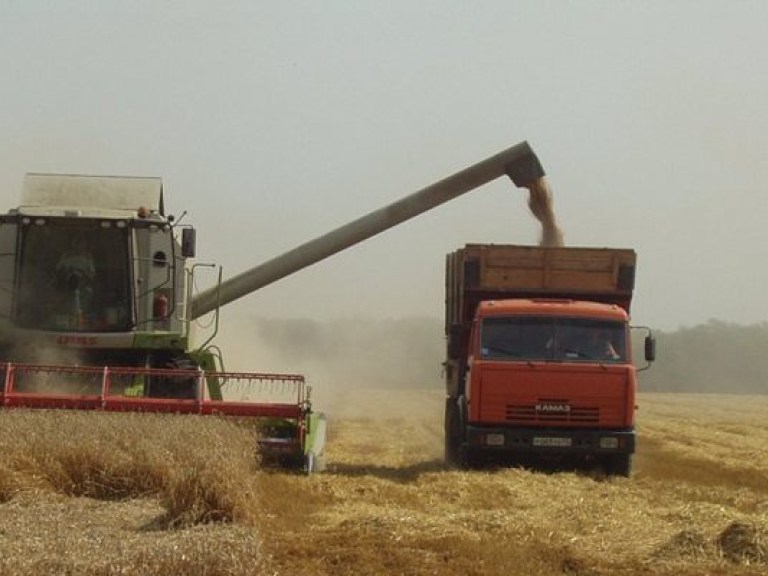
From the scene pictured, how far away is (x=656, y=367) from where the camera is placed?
271 ft

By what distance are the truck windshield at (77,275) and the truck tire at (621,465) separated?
618cm

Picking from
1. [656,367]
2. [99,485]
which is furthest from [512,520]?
[656,367]

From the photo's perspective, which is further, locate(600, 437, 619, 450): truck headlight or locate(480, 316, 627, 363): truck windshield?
locate(480, 316, 627, 363): truck windshield

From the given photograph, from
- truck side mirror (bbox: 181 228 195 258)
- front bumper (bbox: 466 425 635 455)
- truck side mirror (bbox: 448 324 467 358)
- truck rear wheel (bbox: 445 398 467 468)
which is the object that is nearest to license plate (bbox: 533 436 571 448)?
front bumper (bbox: 466 425 635 455)

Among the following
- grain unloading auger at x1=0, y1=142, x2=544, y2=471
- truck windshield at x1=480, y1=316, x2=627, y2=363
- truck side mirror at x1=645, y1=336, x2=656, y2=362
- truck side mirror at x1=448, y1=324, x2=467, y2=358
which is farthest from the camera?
truck side mirror at x1=448, y1=324, x2=467, y2=358

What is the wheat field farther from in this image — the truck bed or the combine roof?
the combine roof

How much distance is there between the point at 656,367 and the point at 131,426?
73.6 meters

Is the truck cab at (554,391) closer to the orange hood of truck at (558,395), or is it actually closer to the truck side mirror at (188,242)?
the orange hood of truck at (558,395)

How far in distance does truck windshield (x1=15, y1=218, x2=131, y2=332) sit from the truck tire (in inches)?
243

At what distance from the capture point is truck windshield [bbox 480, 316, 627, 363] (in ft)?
53.2

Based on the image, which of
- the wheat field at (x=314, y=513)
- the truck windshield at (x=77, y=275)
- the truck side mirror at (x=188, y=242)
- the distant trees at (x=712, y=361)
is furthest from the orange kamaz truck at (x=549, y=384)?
the distant trees at (x=712, y=361)

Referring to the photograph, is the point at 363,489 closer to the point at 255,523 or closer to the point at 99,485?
the point at 99,485

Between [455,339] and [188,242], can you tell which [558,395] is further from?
[188,242]

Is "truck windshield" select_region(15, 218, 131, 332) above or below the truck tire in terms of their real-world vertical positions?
above
